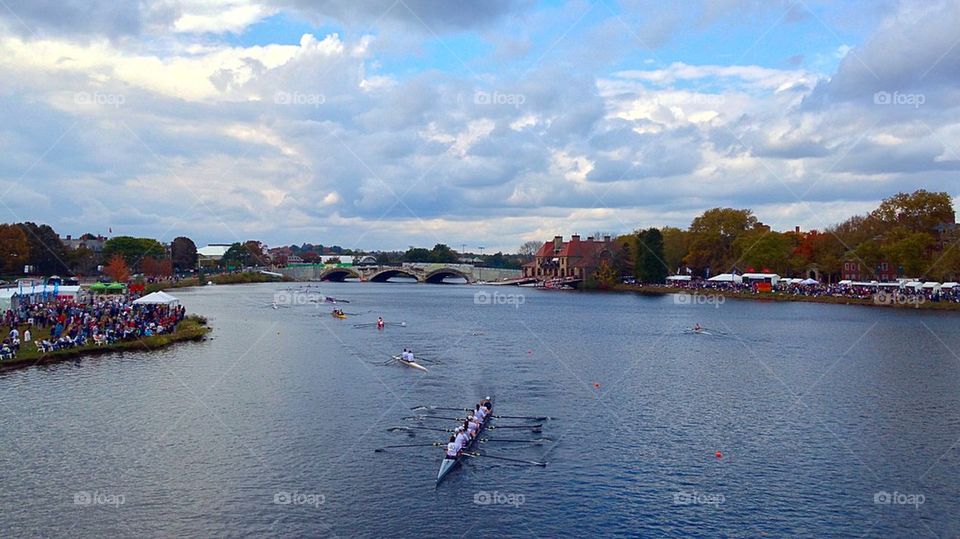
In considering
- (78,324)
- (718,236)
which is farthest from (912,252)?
(78,324)

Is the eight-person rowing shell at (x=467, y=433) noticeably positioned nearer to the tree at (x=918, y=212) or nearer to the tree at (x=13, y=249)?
the tree at (x=918, y=212)

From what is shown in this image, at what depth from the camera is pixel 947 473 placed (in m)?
25.3

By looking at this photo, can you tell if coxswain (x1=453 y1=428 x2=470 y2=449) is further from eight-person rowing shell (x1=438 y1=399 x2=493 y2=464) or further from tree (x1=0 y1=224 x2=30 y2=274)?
tree (x1=0 y1=224 x2=30 y2=274)

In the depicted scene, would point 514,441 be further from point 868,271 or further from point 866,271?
point 866,271

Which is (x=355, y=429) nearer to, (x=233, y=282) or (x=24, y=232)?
(x=24, y=232)

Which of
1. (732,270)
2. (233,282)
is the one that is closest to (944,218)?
(732,270)

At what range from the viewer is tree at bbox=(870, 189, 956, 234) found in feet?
356

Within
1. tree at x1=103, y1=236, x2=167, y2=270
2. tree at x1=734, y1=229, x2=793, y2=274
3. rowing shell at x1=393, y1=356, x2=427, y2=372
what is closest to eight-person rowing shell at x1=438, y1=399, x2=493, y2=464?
rowing shell at x1=393, y1=356, x2=427, y2=372

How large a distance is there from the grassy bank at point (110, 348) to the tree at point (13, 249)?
249ft

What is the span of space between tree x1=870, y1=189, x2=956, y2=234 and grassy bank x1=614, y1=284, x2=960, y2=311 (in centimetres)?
1711

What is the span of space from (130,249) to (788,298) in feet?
457

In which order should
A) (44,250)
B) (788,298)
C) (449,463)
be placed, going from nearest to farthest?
1. (449,463)
2. (788,298)
3. (44,250)

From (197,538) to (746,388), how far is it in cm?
2923

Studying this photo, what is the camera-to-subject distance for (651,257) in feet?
470
